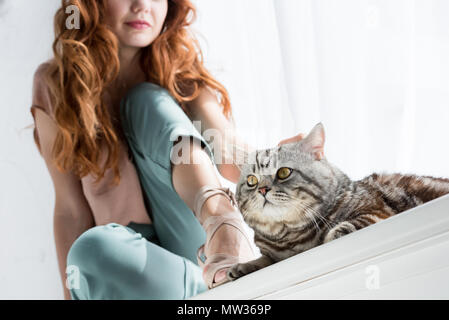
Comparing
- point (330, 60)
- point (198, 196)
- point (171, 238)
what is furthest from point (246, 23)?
point (171, 238)

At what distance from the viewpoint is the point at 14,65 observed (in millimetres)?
1008

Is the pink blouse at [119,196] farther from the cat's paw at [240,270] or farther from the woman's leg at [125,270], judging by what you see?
the cat's paw at [240,270]

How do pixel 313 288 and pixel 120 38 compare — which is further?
pixel 120 38

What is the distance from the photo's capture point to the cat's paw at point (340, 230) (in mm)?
485

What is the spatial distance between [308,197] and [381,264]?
13cm

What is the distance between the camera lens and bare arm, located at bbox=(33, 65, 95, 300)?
92 centimetres

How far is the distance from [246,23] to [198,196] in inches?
12.1

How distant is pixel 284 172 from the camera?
56 cm

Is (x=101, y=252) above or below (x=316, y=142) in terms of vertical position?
below

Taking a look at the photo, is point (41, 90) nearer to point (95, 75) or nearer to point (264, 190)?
point (95, 75)

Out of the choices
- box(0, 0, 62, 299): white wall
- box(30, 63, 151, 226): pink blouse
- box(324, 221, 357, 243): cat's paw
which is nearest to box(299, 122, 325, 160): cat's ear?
box(324, 221, 357, 243): cat's paw

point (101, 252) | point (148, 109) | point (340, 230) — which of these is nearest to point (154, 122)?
point (148, 109)

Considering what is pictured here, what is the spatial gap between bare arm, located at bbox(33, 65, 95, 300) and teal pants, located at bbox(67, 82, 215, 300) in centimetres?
12
